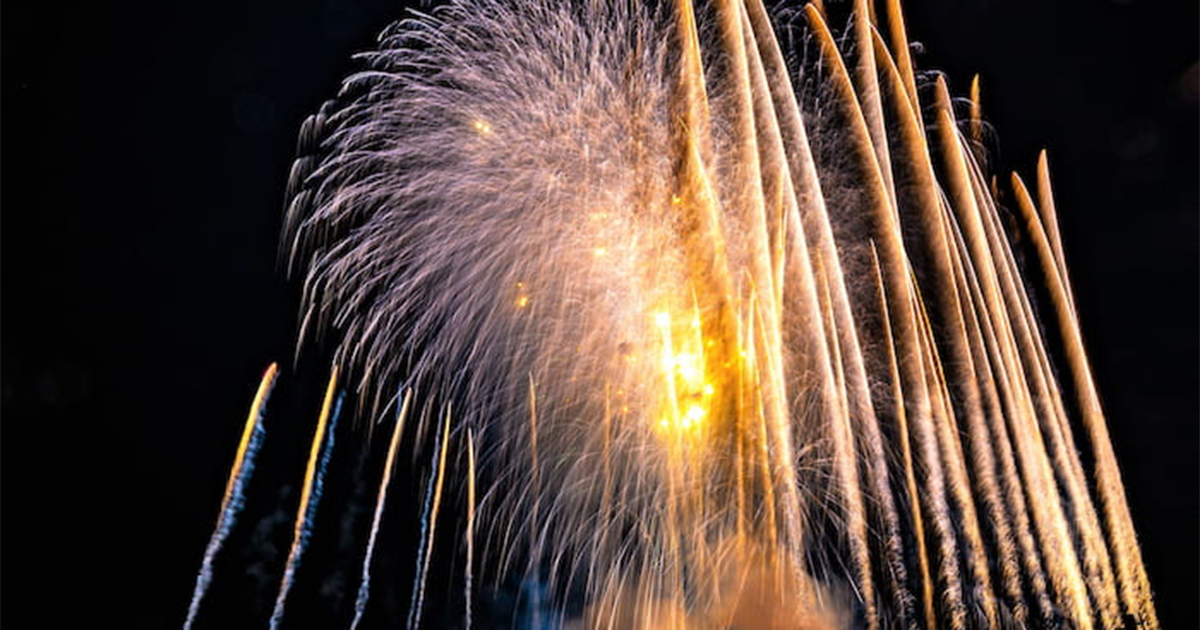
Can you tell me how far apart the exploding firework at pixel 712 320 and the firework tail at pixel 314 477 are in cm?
3

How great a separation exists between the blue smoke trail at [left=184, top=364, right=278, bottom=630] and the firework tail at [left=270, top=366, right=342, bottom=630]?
1.39 ft

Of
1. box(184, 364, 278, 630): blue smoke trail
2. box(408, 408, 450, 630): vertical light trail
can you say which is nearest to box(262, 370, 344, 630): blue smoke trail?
box(184, 364, 278, 630): blue smoke trail

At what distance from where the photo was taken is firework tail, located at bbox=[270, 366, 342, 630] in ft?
16.5

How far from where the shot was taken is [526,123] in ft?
18.6

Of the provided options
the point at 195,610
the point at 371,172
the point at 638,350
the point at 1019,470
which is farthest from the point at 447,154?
the point at 1019,470

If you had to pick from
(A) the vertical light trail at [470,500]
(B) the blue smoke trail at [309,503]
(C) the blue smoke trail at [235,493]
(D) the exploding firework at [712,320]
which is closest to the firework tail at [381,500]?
(D) the exploding firework at [712,320]

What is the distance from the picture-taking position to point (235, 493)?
4.80 m

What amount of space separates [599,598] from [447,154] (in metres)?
4.77

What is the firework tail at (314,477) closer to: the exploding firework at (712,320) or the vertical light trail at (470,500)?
the exploding firework at (712,320)

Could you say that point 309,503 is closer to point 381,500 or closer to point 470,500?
point 381,500

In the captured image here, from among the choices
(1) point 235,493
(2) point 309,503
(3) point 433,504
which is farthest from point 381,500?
(1) point 235,493

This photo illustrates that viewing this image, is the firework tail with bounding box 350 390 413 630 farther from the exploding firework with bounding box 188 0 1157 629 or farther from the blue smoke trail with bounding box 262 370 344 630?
the blue smoke trail with bounding box 262 370 344 630

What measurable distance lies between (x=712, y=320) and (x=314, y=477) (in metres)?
3.63

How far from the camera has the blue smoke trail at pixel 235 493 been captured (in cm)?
480
